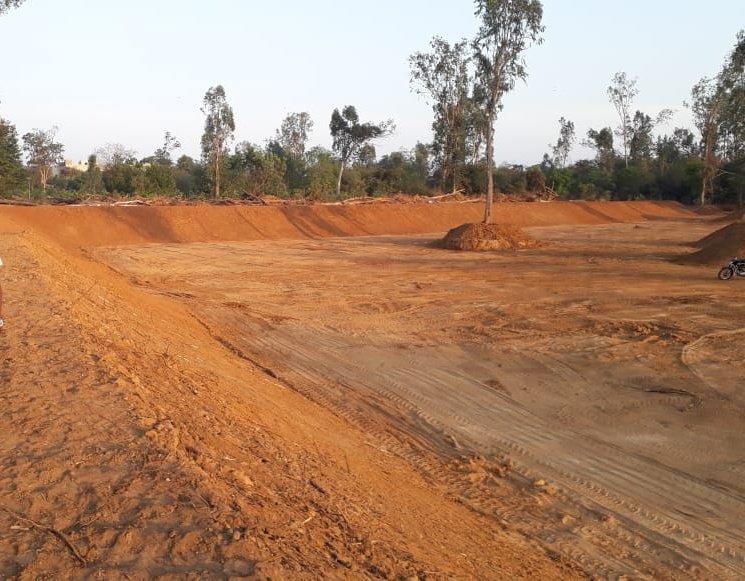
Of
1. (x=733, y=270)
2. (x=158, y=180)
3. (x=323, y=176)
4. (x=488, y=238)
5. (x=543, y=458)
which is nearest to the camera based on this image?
(x=543, y=458)

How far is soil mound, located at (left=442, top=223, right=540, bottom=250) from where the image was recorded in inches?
1033

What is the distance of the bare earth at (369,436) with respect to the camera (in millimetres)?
3652

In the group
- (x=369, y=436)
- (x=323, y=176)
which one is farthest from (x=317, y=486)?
(x=323, y=176)

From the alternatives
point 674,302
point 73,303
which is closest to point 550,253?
point 674,302

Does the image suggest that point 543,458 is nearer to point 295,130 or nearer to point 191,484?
point 191,484

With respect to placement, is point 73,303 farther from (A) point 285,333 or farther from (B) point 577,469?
(B) point 577,469

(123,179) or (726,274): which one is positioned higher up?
(123,179)

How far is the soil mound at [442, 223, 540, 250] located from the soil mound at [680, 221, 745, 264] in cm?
647

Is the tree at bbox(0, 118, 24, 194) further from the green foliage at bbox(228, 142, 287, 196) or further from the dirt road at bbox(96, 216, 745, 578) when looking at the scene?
the dirt road at bbox(96, 216, 745, 578)

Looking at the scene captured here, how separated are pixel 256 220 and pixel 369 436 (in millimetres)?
28411

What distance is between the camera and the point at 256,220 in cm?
3419

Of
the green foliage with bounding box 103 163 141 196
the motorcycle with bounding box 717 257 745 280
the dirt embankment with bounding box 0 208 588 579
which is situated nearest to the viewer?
the dirt embankment with bounding box 0 208 588 579

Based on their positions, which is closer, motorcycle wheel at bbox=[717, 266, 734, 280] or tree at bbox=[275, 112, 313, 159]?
motorcycle wheel at bbox=[717, 266, 734, 280]

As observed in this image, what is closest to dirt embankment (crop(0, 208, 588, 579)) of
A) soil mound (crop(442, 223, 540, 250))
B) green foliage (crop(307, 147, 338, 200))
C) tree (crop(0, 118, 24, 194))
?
soil mound (crop(442, 223, 540, 250))
